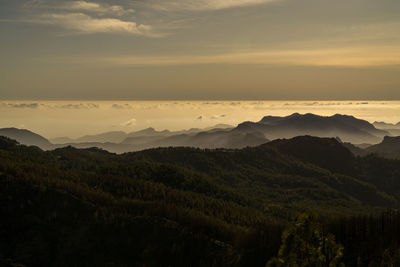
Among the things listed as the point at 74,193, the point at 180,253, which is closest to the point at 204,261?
the point at 180,253

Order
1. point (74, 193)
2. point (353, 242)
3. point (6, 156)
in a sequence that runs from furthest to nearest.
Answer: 1. point (6, 156)
2. point (74, 193)
3. point (353, 242)

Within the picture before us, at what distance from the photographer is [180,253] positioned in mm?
108125

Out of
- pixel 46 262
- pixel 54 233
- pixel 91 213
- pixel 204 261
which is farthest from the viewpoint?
pixel 91 213

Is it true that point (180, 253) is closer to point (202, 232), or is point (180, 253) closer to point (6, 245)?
point (202, 232)

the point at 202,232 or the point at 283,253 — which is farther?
the point at 202,232

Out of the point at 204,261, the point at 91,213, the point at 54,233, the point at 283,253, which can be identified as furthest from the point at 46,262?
the point at 283,253

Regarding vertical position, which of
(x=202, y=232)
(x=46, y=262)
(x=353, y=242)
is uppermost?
(x=353, y=242)

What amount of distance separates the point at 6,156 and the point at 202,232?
12756cm

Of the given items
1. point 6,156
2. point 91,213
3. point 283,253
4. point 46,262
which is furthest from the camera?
point 6,156

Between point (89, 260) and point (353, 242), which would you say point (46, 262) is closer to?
point (89, 260)

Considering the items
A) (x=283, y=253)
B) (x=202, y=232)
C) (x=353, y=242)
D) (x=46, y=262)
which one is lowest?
(x=46, y=262)

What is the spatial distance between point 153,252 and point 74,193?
4717 cm

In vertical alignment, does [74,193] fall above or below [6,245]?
above

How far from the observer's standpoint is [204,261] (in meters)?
105
